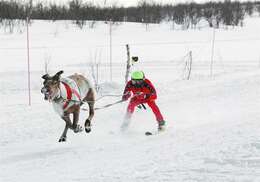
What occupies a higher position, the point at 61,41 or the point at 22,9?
the point at 22,9

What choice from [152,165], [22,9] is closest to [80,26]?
[22,9]

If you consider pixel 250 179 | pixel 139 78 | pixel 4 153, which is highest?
pixel 139 78

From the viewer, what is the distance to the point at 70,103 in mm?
7449

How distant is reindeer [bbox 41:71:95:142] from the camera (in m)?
6.95

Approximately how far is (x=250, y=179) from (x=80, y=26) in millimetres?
32929

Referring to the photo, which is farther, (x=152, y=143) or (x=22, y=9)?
(x=22, y=9)

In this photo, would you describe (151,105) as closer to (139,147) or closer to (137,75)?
(137,75)

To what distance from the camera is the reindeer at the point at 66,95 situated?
273 inches

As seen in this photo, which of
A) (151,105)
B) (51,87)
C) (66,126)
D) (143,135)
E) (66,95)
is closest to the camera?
(51,87)

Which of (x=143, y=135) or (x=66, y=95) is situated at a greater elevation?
(x=66, y=95)

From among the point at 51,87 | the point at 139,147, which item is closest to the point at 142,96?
the point at 139,147

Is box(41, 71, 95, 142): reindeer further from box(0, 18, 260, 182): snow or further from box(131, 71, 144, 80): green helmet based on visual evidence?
box(131, 71, 144, 80): green helmet

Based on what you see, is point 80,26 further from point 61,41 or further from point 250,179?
point 250,179

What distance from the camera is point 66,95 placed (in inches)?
289
